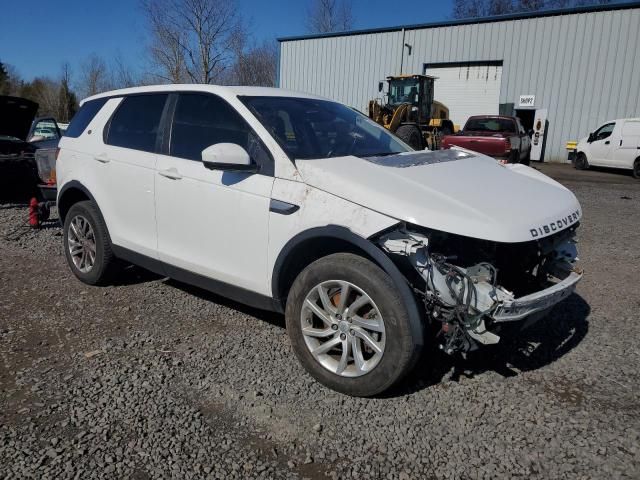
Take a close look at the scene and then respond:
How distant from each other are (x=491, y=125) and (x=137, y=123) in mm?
15535

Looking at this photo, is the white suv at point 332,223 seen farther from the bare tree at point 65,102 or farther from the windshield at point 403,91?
the bare tree at point 65,102

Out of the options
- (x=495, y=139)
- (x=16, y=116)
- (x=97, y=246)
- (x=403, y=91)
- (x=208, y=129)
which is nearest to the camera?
(x=208, y=129)

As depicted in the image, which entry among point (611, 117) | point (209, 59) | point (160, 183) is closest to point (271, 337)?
point (160, 183)

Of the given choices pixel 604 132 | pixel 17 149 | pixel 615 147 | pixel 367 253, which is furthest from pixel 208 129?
pixel 604 132

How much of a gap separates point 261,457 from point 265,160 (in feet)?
5.80

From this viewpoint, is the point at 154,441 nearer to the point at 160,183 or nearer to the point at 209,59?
the point at 160,183

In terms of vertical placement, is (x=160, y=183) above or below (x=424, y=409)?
above

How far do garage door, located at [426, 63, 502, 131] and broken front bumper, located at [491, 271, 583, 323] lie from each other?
77.5 ft

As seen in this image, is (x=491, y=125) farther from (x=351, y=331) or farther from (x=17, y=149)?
(x=351, y=331)

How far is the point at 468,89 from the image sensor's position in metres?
25.5

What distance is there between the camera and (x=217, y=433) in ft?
8.77

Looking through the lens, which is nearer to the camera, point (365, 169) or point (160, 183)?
point (365, 169)

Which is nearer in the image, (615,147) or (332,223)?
(332,223)

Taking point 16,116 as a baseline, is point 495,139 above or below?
below
